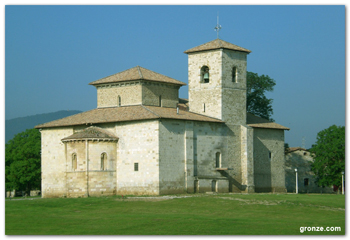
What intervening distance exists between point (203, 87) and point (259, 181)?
33.3 feet

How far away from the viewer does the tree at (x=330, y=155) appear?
229 feet

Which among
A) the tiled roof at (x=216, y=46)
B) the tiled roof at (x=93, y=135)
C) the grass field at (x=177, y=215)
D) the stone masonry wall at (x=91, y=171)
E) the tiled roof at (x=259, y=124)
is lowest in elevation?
the grass field at (x=177, y=215)

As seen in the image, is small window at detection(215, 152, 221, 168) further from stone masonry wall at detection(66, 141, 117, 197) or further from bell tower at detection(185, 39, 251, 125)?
stone masonry wall at detection(66, 141, 117, 197)

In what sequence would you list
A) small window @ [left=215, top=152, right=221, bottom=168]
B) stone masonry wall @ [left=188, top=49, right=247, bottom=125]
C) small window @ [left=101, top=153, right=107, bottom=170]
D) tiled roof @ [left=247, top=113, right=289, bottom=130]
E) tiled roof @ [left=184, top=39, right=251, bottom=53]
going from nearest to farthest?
1. small window @ [left=101, top=153, right=107, bottom=170]
2. small window @ [left=215, top=152, right=221, bottom=168]
3. stone masonry wall @ [left=188, top=49, right=247, bottom=125]
4. tiled roof @ [left=184, top=39, right=251, bottom=53]
5. tiled roof @ [left=247, top=113, right=289, bottom=130]

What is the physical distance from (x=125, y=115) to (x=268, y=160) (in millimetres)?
15272

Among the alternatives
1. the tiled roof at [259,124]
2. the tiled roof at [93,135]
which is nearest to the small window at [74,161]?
the tiled roof at [93,135]

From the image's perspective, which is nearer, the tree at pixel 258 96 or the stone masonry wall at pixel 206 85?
the stone masonry wall at pixel 206 85

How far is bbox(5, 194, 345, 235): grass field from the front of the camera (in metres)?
35.2

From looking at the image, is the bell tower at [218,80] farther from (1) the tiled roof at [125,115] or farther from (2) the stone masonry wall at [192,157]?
(2) the stone masonry wall at [192,157]

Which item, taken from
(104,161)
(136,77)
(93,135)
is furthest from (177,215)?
(136,77)

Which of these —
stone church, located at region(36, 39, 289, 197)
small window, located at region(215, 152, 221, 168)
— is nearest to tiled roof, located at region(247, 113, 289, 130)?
stone church, located at region(36, 39, 289, 197)

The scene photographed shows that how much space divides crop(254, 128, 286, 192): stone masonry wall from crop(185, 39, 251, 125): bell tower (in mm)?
3302

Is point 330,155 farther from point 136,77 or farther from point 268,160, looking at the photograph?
point 136,77

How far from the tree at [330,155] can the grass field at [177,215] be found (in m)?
16.4
